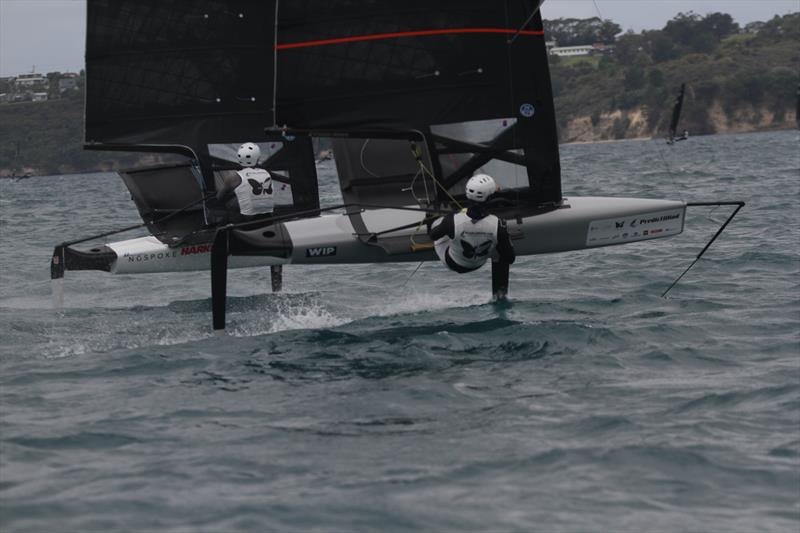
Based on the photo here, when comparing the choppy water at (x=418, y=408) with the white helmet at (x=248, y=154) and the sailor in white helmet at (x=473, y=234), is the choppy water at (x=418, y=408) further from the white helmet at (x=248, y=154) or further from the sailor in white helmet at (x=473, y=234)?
the white helmet at (x=248, y=154)

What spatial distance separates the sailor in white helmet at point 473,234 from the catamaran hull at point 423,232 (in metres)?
0.42

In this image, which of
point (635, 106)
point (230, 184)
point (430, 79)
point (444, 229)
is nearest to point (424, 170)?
point (430, 79)

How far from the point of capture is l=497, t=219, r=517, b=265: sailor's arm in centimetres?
1095

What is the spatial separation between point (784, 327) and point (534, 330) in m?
1.98

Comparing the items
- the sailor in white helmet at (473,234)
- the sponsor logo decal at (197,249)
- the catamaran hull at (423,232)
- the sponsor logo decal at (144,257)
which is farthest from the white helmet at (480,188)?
the sponsor logo decal at (144,257)

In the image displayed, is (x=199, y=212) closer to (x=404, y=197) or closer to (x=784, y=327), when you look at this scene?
(x=404, y=197)

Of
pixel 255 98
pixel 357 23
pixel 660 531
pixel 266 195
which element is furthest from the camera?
pixel 255 98

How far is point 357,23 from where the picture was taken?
11562mm

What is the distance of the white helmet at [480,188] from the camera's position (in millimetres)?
10711

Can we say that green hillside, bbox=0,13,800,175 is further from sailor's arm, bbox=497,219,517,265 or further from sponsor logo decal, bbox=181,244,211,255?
sailor's arm, bbox=497,219,517,265

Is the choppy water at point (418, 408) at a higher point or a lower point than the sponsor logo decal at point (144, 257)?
lower

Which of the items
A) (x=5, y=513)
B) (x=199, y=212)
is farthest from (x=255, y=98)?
(x=5, y=513)

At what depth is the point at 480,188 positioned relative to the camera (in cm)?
1071

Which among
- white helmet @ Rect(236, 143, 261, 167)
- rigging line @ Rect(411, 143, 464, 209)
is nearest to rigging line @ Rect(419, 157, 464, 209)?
rigging line @ Rect(411, 143, 464, 209)
